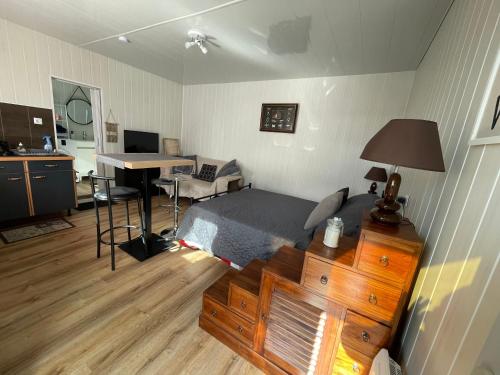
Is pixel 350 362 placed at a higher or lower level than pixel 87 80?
lower

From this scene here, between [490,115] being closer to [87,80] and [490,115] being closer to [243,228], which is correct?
[243,228]

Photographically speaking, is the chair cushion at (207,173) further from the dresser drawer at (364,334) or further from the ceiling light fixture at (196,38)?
the dresser drawer at (364,334)

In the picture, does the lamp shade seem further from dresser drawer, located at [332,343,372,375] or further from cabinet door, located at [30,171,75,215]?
cabinet door, located at [30,171,75,215]

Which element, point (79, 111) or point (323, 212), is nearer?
point (323, 212)

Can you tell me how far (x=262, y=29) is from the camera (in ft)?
7.17

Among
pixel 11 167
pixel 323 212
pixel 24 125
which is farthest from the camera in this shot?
pixel 24 125

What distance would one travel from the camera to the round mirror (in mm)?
5062

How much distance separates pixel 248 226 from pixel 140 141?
3.33m

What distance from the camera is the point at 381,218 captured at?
41.1 inches

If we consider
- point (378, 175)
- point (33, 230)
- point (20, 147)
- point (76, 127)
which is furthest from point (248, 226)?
point (76, 127)

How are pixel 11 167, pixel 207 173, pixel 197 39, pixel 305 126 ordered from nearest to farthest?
pixel 197 39, pixel 11 167, pixel 305 126, pixel 207 173

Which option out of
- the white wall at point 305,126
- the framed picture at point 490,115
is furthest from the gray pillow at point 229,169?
the framed picture at point 490,115

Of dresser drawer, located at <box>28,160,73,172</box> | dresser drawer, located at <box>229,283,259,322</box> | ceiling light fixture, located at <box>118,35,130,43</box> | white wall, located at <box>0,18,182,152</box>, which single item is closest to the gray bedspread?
dresser drawer, located at <box>229,283,259,322</box>

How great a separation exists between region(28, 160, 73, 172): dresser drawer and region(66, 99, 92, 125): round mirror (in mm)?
2933
